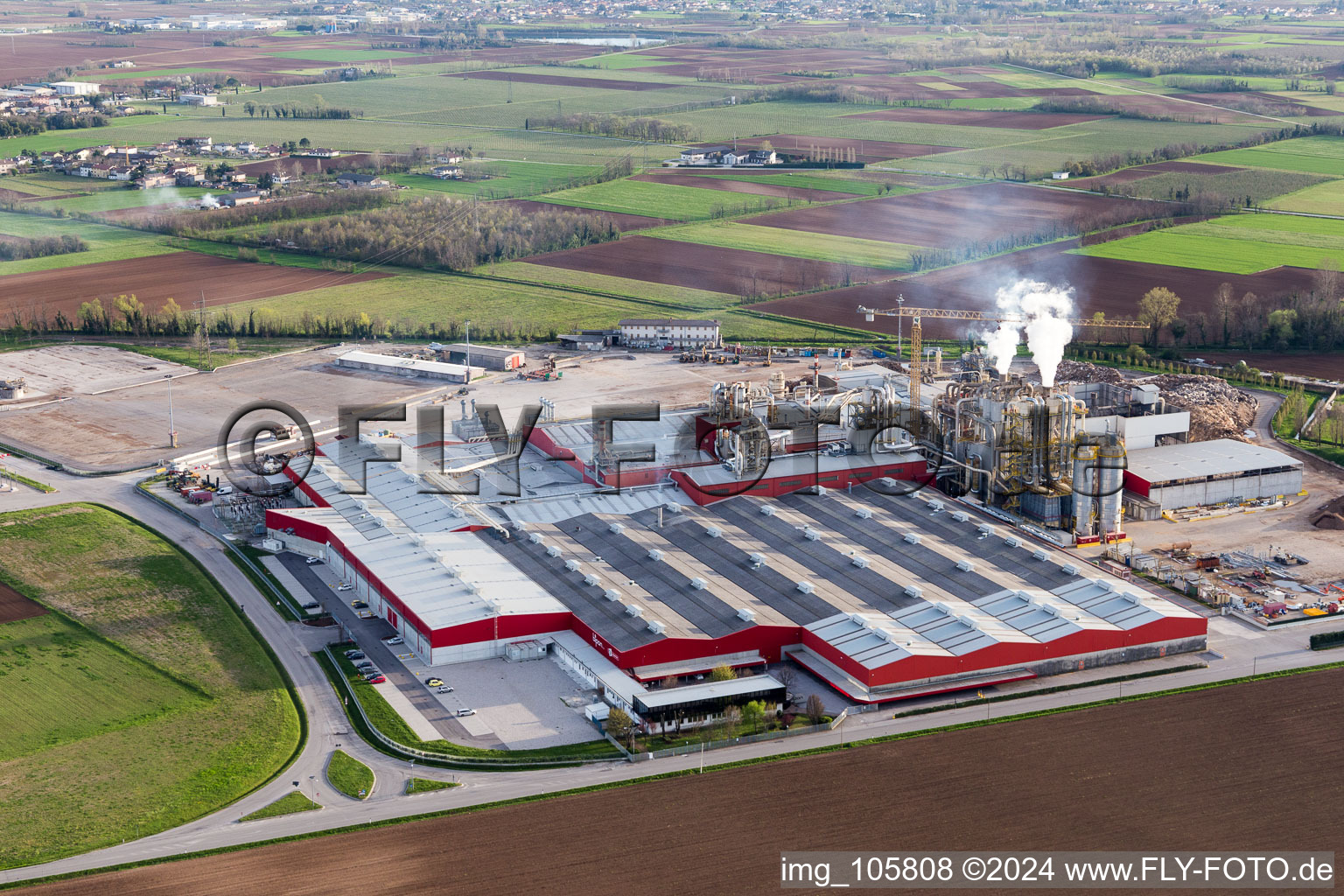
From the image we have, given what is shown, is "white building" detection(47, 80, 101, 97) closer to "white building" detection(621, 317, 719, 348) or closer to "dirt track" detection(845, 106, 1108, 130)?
"dirt track" detection(845, 106, 1108, 130)

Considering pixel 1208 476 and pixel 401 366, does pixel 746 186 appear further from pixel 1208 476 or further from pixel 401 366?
pixel 1208 476

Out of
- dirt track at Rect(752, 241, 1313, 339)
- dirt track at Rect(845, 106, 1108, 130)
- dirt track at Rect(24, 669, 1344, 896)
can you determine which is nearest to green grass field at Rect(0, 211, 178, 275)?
dirt track at Rect(752, 241, 1313, 339)

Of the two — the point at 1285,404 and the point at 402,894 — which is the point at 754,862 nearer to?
the point at 402,894

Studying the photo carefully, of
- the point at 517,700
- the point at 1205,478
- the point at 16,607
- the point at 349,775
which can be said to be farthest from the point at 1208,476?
the point at 16,607

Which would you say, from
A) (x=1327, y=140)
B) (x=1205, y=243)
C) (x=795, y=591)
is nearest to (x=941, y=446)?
(x=795, y=591)

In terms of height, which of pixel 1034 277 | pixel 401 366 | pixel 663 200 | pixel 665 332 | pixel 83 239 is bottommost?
pixel 401 366

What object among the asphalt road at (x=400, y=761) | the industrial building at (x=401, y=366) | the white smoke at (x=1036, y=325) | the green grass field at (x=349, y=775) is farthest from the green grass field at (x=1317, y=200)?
the green grass field at (x=349, y=775)
